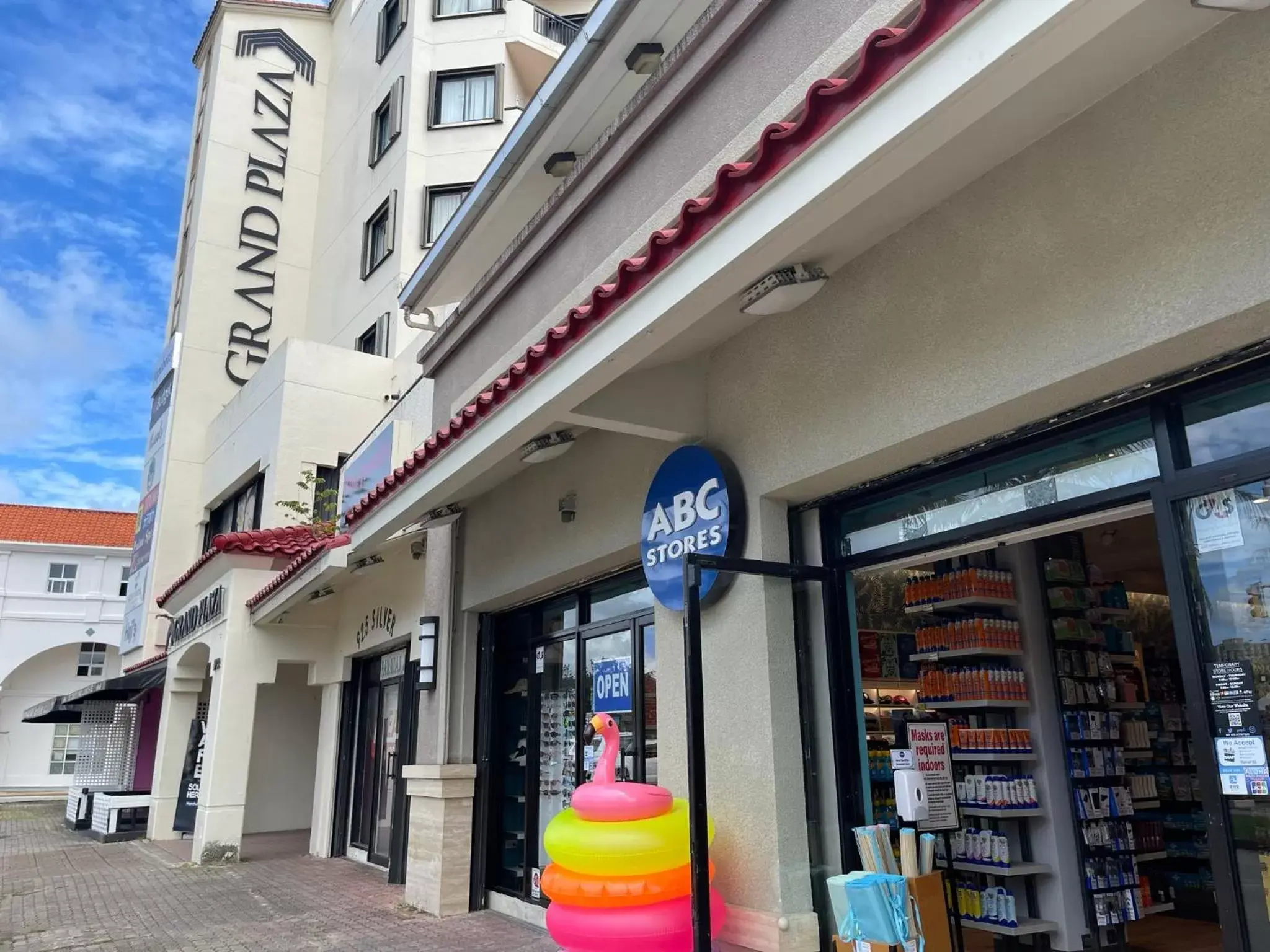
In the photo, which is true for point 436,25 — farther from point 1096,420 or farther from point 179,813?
point 1096,420

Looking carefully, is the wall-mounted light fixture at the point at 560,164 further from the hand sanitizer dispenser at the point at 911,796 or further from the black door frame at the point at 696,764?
the hand sanitizer dispenser at the point at 911,796

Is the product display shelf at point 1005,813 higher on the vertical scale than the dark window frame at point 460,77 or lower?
lower

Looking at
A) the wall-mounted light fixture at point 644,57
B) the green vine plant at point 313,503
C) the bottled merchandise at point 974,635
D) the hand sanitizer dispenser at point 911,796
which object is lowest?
the hand sanitizer dispenser at point 911,796

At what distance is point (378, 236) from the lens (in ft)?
67.9

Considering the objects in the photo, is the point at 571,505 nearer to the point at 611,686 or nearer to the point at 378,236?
the point at 611,686

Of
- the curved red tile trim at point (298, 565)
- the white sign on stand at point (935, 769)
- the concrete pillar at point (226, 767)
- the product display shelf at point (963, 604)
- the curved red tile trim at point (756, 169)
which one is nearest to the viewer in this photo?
the curved red tile trim at point (756, 169)

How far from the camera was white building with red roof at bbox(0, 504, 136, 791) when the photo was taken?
3406cm

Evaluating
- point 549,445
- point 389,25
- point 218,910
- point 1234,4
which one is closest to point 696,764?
point 549,445

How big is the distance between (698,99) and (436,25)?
57.4 ft

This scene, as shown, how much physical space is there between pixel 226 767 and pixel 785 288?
11.2m

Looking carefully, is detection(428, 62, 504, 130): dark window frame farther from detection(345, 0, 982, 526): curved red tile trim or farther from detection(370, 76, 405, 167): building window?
detection(345, 0, 982, 526): curved red tile trim

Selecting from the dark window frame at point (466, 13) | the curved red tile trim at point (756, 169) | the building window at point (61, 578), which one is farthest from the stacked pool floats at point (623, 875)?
the building window at point (61, 578)

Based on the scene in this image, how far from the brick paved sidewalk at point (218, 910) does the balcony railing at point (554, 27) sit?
16932 millimetres

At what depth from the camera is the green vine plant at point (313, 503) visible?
15.6 meters
